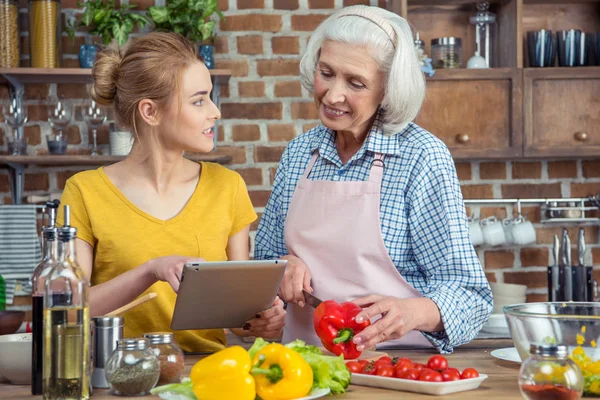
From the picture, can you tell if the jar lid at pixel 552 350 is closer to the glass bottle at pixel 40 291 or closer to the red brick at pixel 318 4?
the glass bottle at pixel 40 291

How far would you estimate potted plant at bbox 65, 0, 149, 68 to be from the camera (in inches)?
124

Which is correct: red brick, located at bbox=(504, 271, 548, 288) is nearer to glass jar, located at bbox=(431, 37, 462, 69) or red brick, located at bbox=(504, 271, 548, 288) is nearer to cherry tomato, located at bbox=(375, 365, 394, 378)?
glass jar, located at bbox=(431, 37, 462, 69)

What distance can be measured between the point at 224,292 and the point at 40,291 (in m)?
0.37

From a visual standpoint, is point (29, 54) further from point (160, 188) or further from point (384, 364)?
point (384, 364)

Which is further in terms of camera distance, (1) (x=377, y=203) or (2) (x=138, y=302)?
(1) (x=377, y=203)

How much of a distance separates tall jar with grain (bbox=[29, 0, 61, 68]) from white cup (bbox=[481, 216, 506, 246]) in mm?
1796

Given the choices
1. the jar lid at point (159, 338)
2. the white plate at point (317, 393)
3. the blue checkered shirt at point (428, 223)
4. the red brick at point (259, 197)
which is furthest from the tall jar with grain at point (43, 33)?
the white plate at point (317, 393)

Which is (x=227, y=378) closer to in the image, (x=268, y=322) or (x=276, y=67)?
(x=268, y=322)

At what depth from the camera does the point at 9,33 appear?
317cm

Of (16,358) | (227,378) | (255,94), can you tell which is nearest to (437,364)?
(227,378)

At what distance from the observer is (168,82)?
2021 millimetres

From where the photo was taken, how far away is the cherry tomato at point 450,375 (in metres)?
1.33

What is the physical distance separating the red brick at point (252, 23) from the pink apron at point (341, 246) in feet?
5.00

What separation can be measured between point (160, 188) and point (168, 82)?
26cm
